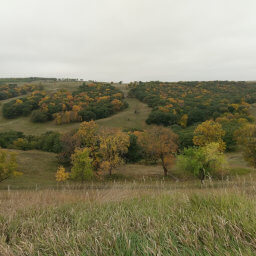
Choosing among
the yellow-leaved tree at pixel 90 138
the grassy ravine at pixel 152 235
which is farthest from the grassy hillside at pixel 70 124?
the grassy ravine at pixel 152 235

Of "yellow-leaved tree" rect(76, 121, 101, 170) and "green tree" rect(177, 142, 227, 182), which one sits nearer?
"green tree" rect(177, 142, 227, 182)

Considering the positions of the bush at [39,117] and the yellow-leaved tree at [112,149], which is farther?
the bush at [39,117]

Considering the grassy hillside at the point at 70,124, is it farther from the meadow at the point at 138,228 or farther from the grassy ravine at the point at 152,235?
the grassy ravine at the point at 152,235

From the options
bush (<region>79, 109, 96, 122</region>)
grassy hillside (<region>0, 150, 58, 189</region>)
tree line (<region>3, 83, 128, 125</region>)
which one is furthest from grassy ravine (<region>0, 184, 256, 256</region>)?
tree line (<region>3, 83, 128, 125</region>)

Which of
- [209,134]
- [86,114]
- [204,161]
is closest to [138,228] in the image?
[204,161]

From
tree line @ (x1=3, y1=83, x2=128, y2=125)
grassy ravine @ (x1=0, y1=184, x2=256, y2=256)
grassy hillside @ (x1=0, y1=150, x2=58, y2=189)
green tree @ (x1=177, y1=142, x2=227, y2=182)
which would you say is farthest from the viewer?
tree line @ (x1=3, y1=83, x2=128, y2=125)

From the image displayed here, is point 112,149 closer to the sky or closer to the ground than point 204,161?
closer to the ground

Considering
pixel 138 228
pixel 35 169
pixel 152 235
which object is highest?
pixel 152 235

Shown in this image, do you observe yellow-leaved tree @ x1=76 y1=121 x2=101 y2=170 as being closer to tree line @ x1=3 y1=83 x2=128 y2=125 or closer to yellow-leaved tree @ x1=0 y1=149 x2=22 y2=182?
yellow-leaved tree @ x1=0 y1=149 x2=22 y2=182

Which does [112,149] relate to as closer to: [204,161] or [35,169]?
[35,169]

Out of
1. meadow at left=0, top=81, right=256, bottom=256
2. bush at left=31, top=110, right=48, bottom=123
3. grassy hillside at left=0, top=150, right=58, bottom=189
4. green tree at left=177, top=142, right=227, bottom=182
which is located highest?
meadow at left=0, top=81, right=256, bottom=256

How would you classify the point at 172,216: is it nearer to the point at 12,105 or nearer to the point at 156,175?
the point at 156,175

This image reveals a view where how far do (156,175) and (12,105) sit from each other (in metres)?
103

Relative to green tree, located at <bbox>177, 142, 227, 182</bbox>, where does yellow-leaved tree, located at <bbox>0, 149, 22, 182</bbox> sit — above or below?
below
